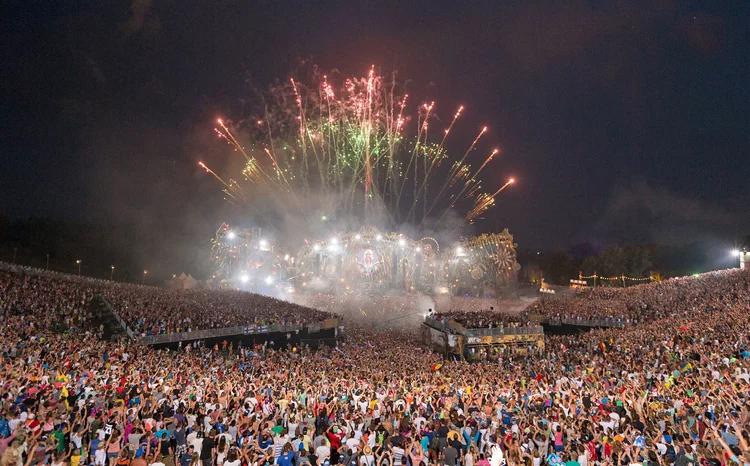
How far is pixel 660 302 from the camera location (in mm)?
33594

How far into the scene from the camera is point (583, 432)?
8648mm

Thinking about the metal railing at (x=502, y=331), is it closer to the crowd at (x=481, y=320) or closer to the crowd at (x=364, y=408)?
the crowd at (x=481, y=320)

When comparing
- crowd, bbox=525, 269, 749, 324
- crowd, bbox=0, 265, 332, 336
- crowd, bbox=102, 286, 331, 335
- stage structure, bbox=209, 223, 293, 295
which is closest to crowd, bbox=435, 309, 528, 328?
crowd, bbox=525, 269, 749, 324

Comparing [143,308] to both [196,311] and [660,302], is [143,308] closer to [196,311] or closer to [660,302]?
[196,311]

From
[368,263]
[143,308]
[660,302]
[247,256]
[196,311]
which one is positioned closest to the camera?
[143,308]

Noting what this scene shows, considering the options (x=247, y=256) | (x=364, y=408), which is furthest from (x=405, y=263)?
(x=364, y=408)

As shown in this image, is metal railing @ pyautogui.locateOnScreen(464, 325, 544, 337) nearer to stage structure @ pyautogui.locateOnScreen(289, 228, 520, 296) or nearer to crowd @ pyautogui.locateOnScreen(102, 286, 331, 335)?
crowd @ pyautogui.locateOnScreen(102, 286, 331, 335)

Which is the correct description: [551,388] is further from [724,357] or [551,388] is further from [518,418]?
[724,357]

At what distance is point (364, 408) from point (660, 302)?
32.5 metres

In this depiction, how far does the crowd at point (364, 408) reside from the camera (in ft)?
22.2

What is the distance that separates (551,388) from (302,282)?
55233mm

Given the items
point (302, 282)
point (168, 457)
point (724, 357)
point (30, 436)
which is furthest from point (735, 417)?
point (302, 282)

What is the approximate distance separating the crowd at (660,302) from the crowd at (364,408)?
37.5 ft

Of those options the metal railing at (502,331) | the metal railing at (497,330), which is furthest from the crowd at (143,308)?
the metal railing at (502,331)
